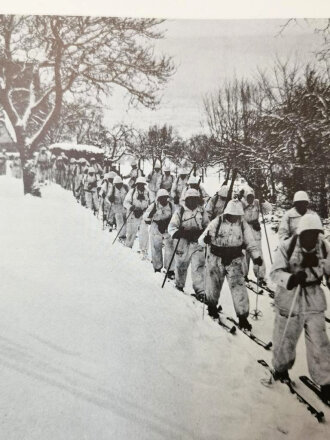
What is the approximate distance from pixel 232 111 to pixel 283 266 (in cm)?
105

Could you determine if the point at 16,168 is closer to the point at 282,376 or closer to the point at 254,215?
the point at 254,215

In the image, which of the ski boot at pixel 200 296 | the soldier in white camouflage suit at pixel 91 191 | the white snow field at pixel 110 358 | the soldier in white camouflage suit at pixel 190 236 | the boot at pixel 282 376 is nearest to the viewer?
the white snow field at pixel 110 358

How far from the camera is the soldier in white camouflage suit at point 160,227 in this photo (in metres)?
2.97

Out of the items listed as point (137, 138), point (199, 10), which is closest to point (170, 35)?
point (199, 10)

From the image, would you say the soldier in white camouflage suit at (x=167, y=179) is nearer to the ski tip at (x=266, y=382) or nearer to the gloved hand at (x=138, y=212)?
the gloved hand at (x=138, y=212)

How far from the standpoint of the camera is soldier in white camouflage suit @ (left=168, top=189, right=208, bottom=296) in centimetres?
274

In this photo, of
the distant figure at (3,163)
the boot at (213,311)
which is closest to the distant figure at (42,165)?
the distant figure at (3,163)

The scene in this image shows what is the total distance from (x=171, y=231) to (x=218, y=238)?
0.44 meters

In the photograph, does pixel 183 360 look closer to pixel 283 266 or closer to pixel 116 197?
pixel 283 266

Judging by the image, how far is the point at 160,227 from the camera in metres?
3.13

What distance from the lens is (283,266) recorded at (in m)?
2.28

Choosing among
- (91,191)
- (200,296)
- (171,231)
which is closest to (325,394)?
(200,296)

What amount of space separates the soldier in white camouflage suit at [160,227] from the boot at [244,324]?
0.72 meters

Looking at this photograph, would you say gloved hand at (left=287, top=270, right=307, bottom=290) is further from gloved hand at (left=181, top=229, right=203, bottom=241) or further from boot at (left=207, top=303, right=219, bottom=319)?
gloved hand at (left=181, top=229, right=203, bottom=241)
